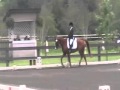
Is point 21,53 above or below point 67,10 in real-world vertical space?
below

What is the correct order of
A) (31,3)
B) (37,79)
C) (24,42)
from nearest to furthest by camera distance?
1. (37,79)
2. (24,42)
3. (31,3)

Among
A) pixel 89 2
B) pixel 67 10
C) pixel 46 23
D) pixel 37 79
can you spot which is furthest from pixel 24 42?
pixel 89 2

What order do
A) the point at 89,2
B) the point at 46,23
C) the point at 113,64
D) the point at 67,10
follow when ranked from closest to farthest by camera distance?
the point at 113,64 < the point at 46,23 < the point at 67,10 < the point at 89,2

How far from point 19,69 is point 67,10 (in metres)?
38.4

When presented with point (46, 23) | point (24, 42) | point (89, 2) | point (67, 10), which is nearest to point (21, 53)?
point (24, 42)

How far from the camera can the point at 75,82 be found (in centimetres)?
Answer: 1628

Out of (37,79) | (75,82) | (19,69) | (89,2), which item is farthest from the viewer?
(89,2)

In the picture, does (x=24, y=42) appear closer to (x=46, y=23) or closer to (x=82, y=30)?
(x=46, y=23)

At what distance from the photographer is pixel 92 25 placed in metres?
63.2

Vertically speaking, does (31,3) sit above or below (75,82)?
above

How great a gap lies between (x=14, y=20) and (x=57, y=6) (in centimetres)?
2920

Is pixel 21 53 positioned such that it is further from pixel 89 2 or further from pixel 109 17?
pixel 89 2

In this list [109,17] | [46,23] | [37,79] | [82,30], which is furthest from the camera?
[82,30]

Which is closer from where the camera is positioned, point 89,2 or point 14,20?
point 14,20
